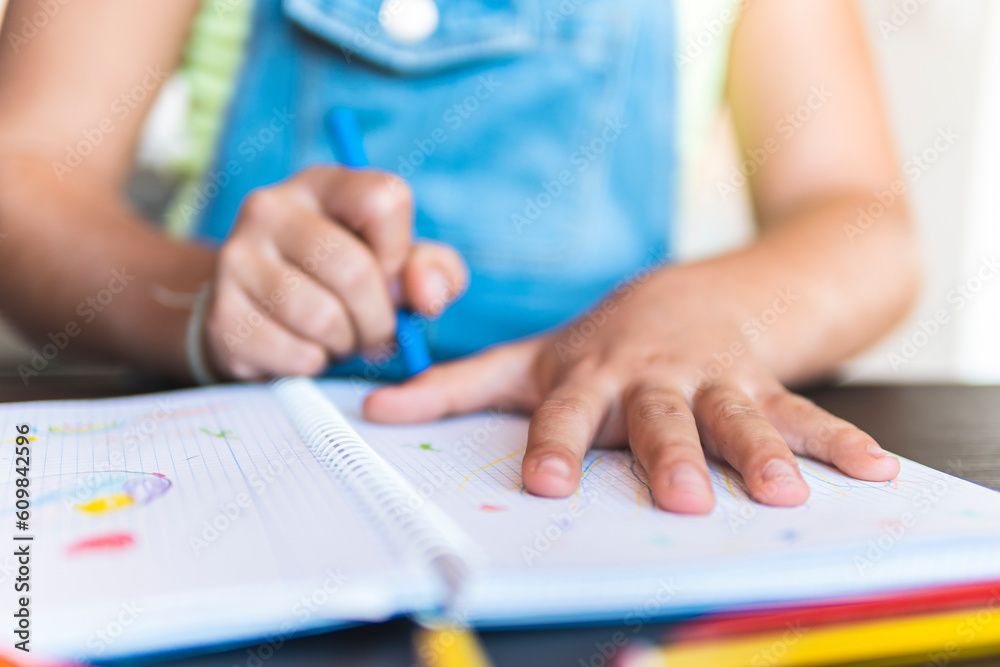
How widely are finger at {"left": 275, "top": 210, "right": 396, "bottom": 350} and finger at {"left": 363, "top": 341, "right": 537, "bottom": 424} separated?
7 cm

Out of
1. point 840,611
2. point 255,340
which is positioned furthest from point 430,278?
point 840,611

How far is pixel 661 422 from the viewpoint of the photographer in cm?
35

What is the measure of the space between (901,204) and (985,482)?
0.47m

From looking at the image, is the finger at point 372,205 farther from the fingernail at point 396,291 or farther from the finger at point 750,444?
the finger at point 750,444

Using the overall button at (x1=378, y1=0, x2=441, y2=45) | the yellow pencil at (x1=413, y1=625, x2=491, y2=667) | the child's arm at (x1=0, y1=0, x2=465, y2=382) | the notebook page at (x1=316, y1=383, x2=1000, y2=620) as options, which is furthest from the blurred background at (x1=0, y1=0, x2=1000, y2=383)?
the yellow pencil at (x1=413, y1=625, x2=491, y2=667)

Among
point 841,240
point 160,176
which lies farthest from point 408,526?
point 160,176

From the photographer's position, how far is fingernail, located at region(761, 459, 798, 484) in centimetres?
29

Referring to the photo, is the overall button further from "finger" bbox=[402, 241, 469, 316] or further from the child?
"finger" bbox=[402, 241, 469, 316]

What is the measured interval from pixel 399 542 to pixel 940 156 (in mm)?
2178

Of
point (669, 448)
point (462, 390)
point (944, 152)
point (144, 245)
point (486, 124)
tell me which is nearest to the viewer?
point (669, 448)

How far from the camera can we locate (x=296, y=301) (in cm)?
49

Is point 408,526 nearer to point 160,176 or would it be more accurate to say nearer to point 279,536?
point 279,536

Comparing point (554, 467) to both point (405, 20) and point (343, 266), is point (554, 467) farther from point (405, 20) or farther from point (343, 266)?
point (405, 20)

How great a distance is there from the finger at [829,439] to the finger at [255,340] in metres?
0.30
